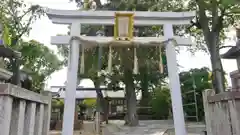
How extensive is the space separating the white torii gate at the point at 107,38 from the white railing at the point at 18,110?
A: 0.91 m

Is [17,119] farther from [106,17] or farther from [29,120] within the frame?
[106,17]

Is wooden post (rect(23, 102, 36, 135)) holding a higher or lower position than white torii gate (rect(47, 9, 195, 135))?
lower

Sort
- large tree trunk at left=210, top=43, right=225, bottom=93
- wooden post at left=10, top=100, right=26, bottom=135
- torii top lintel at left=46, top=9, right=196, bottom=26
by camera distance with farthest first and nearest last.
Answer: large tree trunk at left=210, top=43, right=225, bottom=93, torii top lintel at left=46, top=9, right=196, bottom=26, wooden post at left=10, top=100, right=26, bottom=135

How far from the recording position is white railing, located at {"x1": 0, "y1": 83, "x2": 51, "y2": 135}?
7.63 feet

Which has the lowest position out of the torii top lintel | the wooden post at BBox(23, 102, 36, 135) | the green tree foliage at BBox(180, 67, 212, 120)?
the wooden post at BBox(23, 102, 36, 135)

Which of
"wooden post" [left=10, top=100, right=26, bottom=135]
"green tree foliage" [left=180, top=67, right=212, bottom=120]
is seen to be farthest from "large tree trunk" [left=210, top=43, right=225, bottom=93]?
"wooden post" [left=10, top=100, right=26, bottom=135]

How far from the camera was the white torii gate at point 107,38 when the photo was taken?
449 centimetres

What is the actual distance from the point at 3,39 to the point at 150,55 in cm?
399

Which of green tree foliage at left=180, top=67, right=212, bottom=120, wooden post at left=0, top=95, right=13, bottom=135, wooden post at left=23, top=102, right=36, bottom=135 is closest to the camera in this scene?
wooden post at left=0, top=95, right=13, bottom=135

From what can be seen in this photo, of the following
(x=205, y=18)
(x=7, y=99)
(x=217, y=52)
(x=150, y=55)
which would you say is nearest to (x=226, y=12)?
(x=205, y=18)

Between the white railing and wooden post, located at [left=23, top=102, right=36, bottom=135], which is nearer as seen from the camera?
the white railing

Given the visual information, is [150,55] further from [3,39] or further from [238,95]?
[238,95]

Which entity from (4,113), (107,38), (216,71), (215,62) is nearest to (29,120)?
(4,113)

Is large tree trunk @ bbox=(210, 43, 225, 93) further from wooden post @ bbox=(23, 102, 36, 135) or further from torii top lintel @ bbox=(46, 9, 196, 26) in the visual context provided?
wooden post @ bbox=(23, 102, 36, 135)
